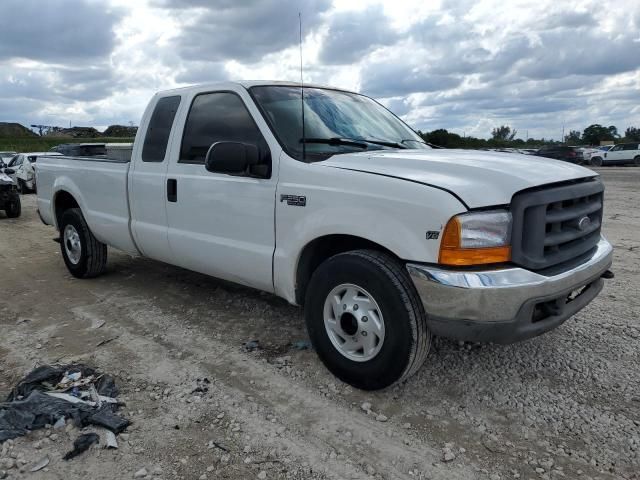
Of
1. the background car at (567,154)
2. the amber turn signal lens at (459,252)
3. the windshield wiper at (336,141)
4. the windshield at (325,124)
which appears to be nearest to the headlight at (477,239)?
the amber turn signal lens at (459,252)

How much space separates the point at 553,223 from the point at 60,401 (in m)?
3.07

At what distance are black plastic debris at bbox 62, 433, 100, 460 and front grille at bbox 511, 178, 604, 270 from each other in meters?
2.45

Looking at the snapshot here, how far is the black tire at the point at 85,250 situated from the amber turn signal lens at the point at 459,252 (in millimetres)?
4553

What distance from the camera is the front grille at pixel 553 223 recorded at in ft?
9.60

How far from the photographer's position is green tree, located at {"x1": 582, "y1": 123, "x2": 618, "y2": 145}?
199 ft

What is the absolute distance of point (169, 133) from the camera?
4.77 meters

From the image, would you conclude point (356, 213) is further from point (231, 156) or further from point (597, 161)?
point (597, 161)

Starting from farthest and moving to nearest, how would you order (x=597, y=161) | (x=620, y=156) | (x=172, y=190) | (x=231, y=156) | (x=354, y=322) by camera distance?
(x=597, y=161) < (x=620, y=156) < (x=172, y=190) < (x=231, y=156) < (x=354, y=322)

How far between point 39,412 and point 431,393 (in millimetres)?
2332

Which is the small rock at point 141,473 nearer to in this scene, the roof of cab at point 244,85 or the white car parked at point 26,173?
the roof of cab at point 244,85

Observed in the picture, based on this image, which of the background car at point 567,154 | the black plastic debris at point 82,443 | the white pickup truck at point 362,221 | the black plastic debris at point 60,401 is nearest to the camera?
the black plastic debris at point 82,443

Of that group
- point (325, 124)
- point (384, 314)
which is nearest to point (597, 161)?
point (325, 124)

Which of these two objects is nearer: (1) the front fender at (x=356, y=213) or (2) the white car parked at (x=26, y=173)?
(1) the front fender at (x=356, y=213)

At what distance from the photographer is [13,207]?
496 inches
